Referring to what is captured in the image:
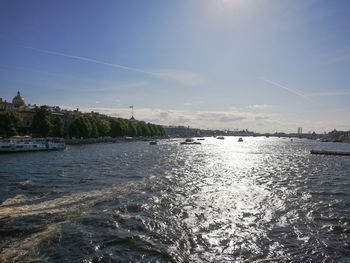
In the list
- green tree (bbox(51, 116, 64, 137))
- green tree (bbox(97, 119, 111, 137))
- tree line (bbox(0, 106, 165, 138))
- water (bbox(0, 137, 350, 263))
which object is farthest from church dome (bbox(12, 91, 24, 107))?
water (bbox(0, 137, 350, 263))

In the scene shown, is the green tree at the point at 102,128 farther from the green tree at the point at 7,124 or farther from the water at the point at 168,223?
the water at the point at 168,223

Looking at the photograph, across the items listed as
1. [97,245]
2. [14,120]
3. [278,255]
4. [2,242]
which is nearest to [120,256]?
[97,245]

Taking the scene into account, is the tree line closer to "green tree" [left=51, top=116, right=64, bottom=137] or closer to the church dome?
"green tree" [left=51, top=116, right=64, bottom=137]

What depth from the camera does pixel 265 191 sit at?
28.1 metres

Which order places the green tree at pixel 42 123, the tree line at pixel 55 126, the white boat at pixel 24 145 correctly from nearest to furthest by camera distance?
1. the white boat at pixel 24 145
2. the tree line at pixel 55 126
3. the green tree at pixel 42 123

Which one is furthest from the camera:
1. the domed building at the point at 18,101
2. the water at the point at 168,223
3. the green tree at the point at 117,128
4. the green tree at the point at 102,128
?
the green tree at the point at 117,128

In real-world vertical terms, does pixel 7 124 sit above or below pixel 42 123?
below

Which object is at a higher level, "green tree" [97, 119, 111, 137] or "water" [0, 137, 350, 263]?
"green tree" [97, 119, 111, 137]

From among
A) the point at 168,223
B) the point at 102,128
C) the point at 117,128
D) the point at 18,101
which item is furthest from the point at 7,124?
the point at 168,223

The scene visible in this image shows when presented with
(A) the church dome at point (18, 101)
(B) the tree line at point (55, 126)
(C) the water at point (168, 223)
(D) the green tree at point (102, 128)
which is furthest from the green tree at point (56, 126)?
(C) the water at point (168, 223)

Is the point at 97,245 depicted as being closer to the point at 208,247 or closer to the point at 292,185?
the point at 208,247

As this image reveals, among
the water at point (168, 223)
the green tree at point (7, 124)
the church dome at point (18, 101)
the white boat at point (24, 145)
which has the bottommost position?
the water at point (168, 223)

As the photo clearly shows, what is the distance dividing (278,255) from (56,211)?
13.7m

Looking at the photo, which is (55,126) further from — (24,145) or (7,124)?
(24,145)
